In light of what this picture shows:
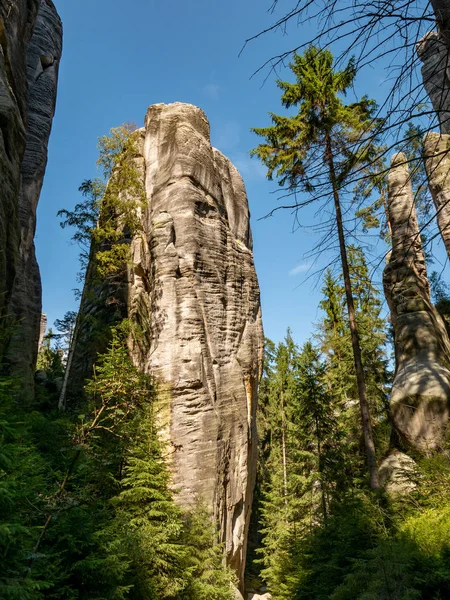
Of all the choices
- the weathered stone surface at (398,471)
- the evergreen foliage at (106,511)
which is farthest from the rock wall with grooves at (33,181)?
the weathered stone surface at (398,471)

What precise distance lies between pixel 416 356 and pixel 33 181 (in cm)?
1716

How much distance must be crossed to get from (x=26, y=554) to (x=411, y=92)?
16.6ft

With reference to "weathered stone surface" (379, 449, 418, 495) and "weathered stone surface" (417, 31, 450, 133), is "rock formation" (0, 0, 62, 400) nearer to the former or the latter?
"weathered stone surface" (417, 31, 450, 133)

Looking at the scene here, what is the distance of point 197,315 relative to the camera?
1341cm

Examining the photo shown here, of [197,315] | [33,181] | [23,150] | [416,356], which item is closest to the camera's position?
[23,150]

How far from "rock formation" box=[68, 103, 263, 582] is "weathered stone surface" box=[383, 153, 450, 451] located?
18.2 feet

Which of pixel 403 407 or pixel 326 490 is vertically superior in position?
pixel 403 407

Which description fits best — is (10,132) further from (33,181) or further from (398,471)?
(398,471)

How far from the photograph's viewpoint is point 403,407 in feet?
48.1

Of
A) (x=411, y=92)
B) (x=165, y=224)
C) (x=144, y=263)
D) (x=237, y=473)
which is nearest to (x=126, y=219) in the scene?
(x=144, y=263)

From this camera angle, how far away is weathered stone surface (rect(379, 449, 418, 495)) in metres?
11.9

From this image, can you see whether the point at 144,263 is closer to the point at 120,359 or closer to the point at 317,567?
the point at 120,359

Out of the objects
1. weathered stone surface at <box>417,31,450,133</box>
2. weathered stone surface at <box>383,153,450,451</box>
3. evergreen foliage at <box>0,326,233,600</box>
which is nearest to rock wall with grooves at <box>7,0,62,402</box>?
evergreen foliage at <box>0,326,233,600</box>

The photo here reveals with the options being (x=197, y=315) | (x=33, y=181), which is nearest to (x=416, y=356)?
(x=197, y=315)
